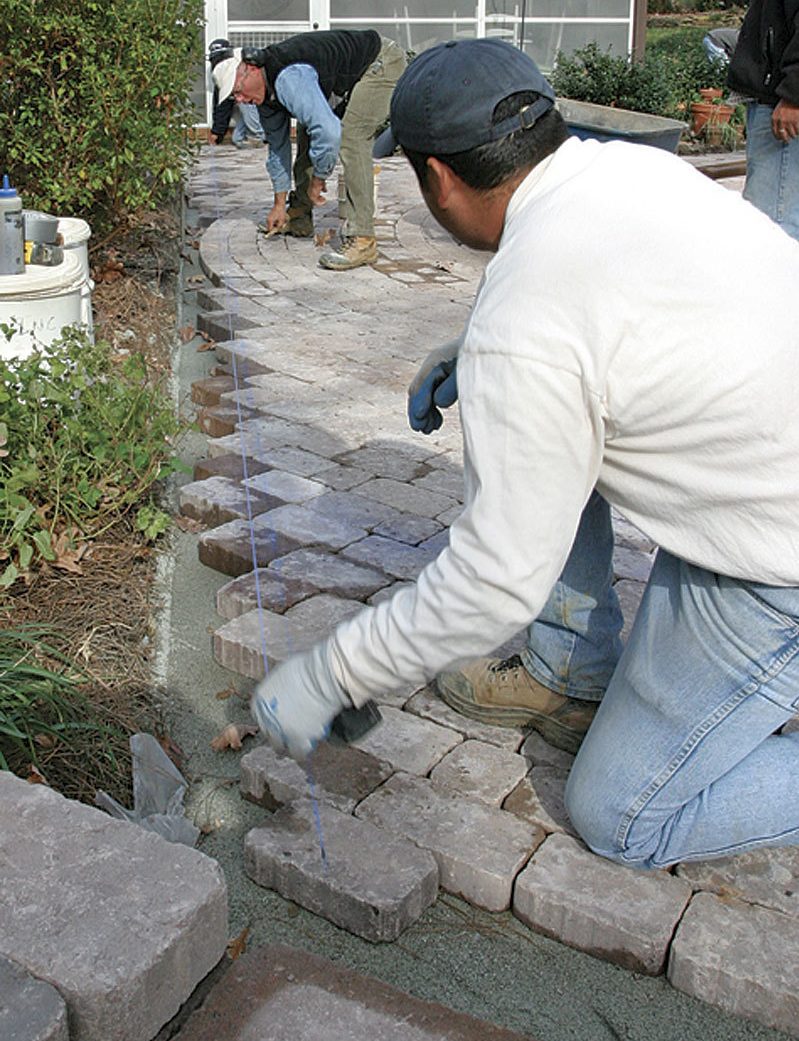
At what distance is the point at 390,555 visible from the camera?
3.86m

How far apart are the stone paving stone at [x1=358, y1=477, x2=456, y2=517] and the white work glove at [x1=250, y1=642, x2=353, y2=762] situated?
2041 mm

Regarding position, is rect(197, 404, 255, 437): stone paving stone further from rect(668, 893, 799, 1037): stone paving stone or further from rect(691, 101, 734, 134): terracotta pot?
rect(691, 101, 734, 134): terracotta pot

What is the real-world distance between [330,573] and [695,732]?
1.61m

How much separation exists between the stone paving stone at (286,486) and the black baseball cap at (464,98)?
7.32 feet

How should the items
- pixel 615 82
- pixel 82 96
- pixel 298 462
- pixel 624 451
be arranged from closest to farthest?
pixel 624 451 < pixel 298 462 < pixel 82 96 < pixel 615 82

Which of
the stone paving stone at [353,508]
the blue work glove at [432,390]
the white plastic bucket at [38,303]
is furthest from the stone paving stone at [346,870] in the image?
the white plastic bucket at [38,303]

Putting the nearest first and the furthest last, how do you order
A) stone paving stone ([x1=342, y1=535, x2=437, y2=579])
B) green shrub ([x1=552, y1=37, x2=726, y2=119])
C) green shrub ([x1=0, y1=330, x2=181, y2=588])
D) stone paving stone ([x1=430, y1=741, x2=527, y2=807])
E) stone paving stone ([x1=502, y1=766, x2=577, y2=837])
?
stone paving stone ([x1=502, y1=766, x2=577, y2=837])
stone paving stone ([x1=430, y1=741, x2=527, y2=807])
green shrub ([x1=0, y1=330, x2=181, y2=588])
stone paving stone ([x1=342, y1=535, x2=437, y2=579])
green shrub ([x1=552, y1=37, x2=726, y2=119])

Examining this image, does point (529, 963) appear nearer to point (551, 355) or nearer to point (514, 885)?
point (514, 885)

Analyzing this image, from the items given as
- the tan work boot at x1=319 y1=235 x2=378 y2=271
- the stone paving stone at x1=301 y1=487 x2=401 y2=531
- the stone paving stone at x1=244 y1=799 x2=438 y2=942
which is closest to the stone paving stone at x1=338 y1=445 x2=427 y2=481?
the stone paving stone at x1=301 y1=487 x2=401 y2=531

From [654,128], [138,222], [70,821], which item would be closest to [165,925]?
[70,821]

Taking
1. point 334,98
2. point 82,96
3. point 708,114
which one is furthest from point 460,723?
point 708,114

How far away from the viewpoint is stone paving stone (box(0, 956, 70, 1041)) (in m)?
1.71

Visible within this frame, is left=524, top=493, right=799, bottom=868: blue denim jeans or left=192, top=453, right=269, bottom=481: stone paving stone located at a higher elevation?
left=524, top=493, right=799, bottom=868: blue denim jeans

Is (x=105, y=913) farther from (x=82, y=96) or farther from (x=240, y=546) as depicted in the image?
(x=82, y=96)
